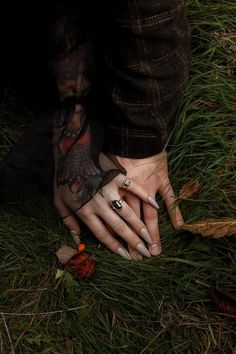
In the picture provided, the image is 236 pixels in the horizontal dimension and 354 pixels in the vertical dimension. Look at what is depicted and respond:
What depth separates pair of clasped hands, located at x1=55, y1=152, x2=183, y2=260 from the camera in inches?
73.3

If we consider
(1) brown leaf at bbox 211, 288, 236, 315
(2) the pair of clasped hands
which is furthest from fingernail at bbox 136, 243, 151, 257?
(1) brown leaf at bbox 211, 288, 236, 315

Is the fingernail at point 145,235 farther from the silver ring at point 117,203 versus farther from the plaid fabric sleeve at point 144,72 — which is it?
the plaid fabric sleeve at point 144,72

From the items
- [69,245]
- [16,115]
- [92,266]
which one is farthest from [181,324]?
[16,115]

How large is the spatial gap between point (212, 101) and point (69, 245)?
702 mm

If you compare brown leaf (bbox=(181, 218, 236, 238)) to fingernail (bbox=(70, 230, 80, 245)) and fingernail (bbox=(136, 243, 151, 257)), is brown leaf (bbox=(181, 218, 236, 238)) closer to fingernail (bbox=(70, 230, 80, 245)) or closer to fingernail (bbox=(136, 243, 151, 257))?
fingernail (bbox=(136, 243, 151, 257))

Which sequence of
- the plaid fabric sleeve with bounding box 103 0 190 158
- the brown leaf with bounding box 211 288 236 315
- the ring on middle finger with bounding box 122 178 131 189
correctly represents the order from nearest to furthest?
the plaid fabric sleeve with bounding box 103 0 190 158
the brown leaf with bounding box 211 288 236 315
the ring on middle finger with bounding box 122 178 131 189

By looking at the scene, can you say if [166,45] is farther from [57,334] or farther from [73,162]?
[57,334]

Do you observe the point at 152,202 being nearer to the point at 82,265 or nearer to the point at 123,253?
the point at 123,253

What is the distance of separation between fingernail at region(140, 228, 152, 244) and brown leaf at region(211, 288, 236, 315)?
254 millimetres

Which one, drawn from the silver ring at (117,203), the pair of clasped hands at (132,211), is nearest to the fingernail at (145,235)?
the pair of clasped hands at (132,211)

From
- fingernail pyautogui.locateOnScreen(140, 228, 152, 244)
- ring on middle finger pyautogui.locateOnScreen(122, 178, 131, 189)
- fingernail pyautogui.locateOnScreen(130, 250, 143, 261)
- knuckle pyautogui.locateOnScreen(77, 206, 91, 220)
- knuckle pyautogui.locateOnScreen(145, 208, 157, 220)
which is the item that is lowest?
fingernail pyautogui.locateOnScreen(130, 250, 143, 261)

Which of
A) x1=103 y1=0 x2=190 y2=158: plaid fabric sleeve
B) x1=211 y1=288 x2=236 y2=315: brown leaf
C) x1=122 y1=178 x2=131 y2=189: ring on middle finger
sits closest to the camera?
x1=103 y1=0 x2=190 y2=158: plaid fabric sleeve

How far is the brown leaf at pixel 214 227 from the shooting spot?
178cm

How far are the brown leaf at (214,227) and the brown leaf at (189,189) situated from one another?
4.8 inches
